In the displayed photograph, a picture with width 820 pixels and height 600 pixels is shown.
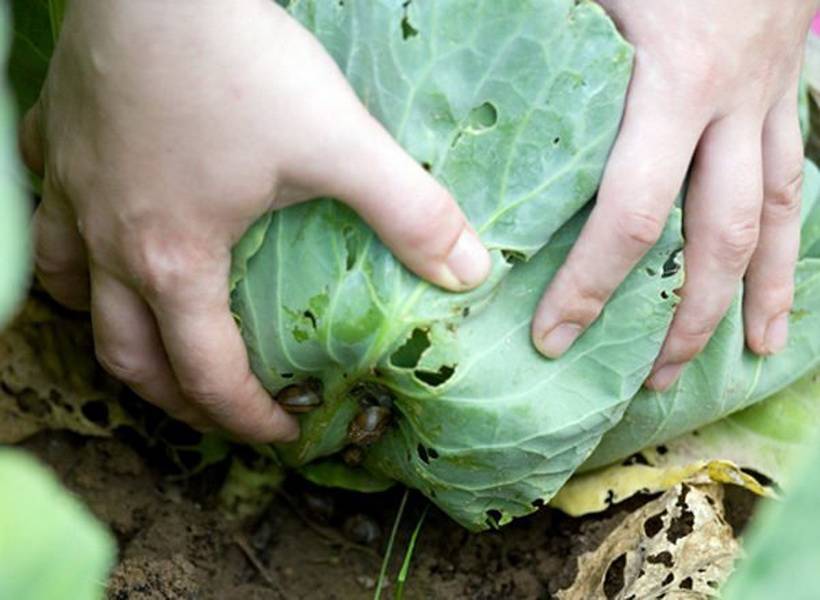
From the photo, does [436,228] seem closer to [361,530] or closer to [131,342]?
[131,342]

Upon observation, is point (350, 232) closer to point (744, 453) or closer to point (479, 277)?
point (479, 277)

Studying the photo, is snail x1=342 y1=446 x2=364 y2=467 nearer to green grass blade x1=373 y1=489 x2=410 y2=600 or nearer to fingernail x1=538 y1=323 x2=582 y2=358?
green grass blade x1=373 y1=489 x2=410 y2=600

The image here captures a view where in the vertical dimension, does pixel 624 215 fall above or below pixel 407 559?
above

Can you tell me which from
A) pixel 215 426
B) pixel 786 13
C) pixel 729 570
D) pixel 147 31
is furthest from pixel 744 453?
pixel 147 31

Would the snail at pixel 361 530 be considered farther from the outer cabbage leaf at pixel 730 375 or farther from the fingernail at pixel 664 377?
the fingernail at pixel 664 377

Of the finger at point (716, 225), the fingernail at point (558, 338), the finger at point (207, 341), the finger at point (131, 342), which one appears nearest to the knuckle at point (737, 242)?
the finger at point (716, 225)

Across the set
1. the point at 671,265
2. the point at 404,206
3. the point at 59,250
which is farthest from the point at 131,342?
the point at 671,265
